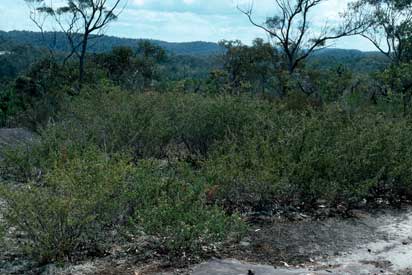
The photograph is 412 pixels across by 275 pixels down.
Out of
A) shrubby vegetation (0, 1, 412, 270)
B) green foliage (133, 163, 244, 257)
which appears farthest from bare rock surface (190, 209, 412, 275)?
shrubby vegetation (0, 1, 412, 270)

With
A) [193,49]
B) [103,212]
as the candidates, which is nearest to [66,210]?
[103,212]

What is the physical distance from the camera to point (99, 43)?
47594 millimetres

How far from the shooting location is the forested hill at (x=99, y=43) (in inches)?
1272

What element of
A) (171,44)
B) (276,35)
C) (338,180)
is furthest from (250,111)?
(171,44)

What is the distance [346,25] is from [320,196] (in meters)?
20.8

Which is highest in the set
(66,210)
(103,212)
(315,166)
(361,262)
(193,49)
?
(193,49)

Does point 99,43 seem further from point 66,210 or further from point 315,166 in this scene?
point 66,210

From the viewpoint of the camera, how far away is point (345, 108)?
11.5 metres

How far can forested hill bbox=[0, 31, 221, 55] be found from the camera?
32.3m

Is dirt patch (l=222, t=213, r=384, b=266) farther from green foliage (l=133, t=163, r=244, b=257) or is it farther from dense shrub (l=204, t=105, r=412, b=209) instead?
dense shrub (l=204, t=105, r=412, b=209)

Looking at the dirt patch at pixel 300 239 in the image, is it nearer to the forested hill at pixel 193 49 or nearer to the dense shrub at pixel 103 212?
the dense shrub at pixel 103 212

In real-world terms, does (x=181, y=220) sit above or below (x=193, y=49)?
below

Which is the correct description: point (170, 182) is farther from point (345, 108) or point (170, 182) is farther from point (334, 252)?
point (345, 108)

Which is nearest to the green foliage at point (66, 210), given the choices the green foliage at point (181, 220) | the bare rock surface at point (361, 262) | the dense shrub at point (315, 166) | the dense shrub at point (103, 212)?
the dense shrub at point (103, 212)
